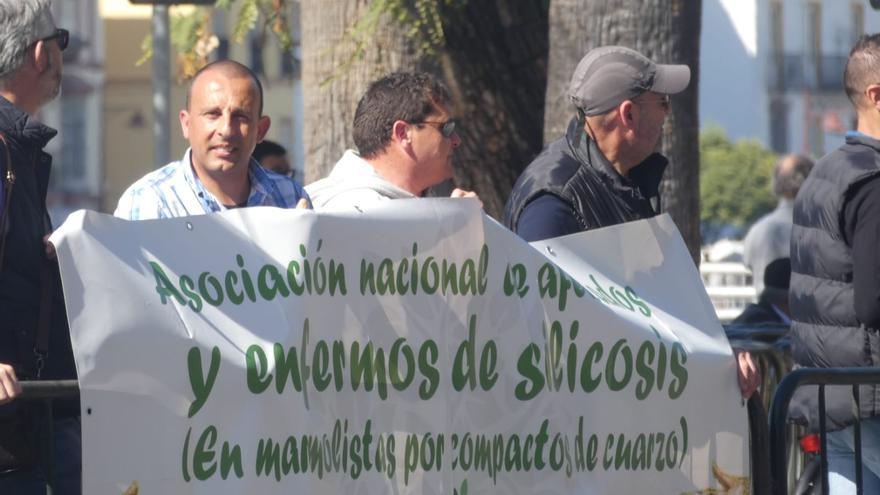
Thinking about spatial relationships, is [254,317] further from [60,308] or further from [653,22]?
[653,22]

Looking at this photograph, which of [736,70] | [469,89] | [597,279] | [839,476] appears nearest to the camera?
[597,279]

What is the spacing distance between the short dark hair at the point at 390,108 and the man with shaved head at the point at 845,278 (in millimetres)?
1145

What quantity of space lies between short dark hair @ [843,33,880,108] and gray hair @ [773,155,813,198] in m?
4.64

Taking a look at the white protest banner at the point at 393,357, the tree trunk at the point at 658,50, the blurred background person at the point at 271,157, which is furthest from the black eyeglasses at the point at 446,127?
the blurred background person at the point at 271,157

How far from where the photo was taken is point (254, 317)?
4031 mm

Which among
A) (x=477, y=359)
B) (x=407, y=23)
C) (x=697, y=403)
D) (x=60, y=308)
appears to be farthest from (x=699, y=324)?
(x=407, y=23)

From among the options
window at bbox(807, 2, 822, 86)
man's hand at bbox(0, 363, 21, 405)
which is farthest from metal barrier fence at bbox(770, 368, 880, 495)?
window at bbox(807, 2, 822, 86)

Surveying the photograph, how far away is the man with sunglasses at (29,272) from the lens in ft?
13.3

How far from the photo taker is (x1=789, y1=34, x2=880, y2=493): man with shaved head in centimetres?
482

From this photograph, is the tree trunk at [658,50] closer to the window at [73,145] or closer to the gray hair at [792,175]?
→ the gray hair at [792,175]

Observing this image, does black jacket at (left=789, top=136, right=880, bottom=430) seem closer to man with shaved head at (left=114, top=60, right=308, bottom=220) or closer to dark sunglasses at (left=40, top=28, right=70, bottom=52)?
man with shaved head at (left=114, top=60, right=308, bottom=220)

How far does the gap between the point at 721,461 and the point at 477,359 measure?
2.81ft

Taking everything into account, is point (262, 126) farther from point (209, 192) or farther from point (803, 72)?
point (803, 72)

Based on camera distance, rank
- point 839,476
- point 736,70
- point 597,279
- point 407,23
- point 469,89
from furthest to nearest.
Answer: point 736,70
point 469,89
point 407,23
point 839,476
point 597,279
